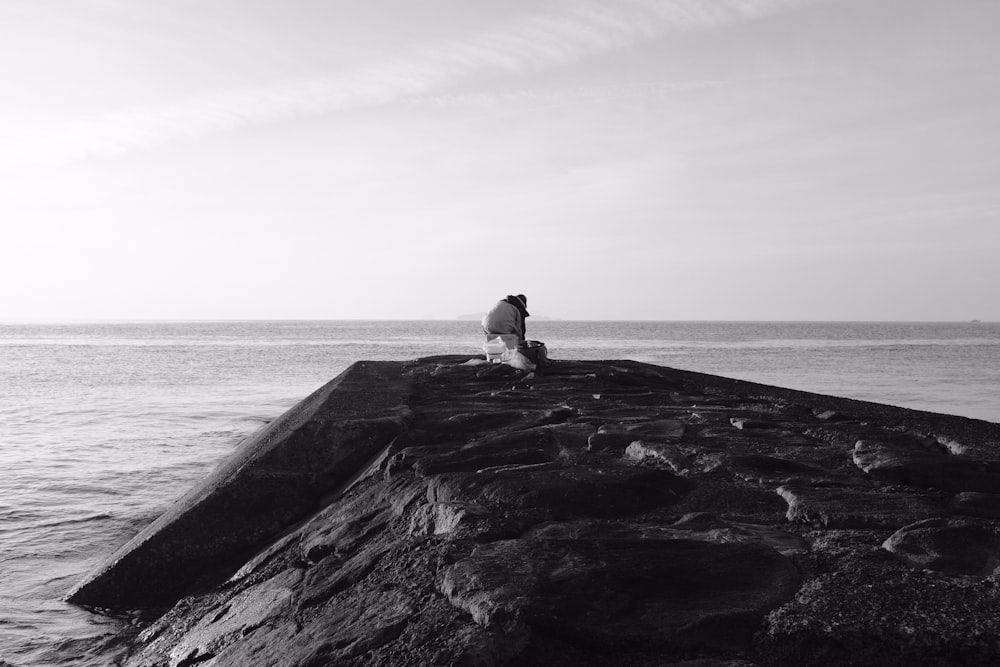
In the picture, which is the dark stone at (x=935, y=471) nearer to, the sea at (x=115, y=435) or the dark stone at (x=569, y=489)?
the dark stone at (x=569, y=489)

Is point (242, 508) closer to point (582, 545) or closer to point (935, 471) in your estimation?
point (582, 545)

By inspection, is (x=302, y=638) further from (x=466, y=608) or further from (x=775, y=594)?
(x=775, y=594)

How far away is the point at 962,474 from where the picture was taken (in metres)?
4.20

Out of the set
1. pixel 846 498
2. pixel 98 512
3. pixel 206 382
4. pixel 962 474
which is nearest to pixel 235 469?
pixel 98 512

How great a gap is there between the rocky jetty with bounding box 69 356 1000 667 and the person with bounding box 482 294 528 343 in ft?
13.1

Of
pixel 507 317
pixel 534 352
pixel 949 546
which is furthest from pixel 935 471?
pixel 507 317

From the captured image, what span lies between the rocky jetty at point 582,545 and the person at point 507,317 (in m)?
3.99

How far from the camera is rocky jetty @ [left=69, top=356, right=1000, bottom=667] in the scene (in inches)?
98.5

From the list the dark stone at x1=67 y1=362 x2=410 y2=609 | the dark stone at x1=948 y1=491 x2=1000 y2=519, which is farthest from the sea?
the dark stone at x1=948 y1=491 x2=1000 y2=519

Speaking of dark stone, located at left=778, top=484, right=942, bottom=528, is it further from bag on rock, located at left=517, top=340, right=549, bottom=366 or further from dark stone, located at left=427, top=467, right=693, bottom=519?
bag on rock, located at left=517, top=340, right=549, bottom=366

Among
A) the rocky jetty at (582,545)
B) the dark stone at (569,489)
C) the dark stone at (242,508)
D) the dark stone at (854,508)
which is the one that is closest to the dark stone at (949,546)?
the rocky jetty at (582,545)

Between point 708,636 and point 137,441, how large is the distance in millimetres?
10944

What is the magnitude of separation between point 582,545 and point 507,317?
7.95 m

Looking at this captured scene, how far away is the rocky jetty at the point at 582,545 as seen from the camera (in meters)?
2.50
